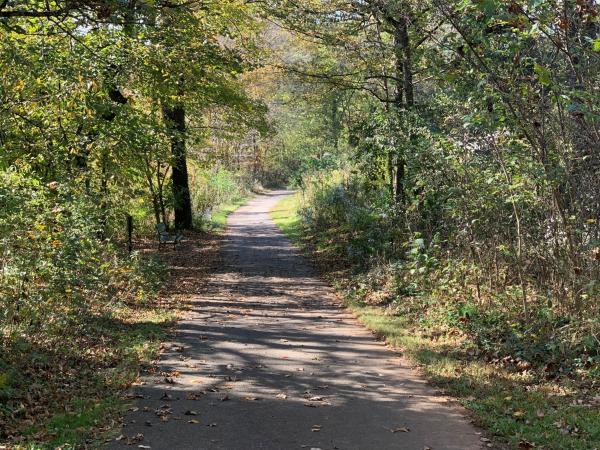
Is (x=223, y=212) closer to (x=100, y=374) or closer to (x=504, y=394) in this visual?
(x=100, y=374)

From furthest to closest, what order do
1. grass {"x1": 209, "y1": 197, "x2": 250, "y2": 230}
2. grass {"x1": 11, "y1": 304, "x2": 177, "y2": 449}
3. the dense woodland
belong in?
1. grass {"x1": 209, "y1": 197, "x2": 250, "y2": 230}
2. the dense woodland
3. grass {"x1": 11, "y1": 304, "x2": 177, "y2": 449}

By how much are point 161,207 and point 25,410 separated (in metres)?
15.7

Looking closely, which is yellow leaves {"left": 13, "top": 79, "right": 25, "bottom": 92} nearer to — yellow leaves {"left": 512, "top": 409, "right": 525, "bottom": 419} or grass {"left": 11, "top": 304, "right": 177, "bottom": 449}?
grass {"left": 11, "top": 304, "right": 177, "bottom": 449}

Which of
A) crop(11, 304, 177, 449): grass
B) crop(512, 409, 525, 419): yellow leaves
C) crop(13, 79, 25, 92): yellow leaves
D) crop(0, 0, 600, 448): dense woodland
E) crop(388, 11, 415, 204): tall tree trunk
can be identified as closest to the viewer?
crop(11, 304, 177, 449): grass

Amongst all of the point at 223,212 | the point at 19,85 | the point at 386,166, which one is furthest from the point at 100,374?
the point at 223,212

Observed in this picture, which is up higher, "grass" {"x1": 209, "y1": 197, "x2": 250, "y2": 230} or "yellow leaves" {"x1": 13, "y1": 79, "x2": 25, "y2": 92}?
"yellow leaves" {"x1": 13, "y1": 79, "x2": 25, "y2": 92}

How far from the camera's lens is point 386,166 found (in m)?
16.0

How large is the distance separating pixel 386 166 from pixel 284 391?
10193 millimetres

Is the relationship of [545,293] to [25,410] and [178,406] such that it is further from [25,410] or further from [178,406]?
[25,410]

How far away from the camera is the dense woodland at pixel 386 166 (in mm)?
6836

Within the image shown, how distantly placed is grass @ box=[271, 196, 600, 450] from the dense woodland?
0.41 ft

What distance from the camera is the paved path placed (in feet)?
17.5

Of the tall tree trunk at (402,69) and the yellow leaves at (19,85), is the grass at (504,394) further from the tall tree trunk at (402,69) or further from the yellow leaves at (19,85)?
the yellow leaves at (19,85)

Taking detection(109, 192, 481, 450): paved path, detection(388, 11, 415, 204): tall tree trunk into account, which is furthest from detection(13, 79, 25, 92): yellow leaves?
detection(388, 11, 415, 204): tall tree trunk
